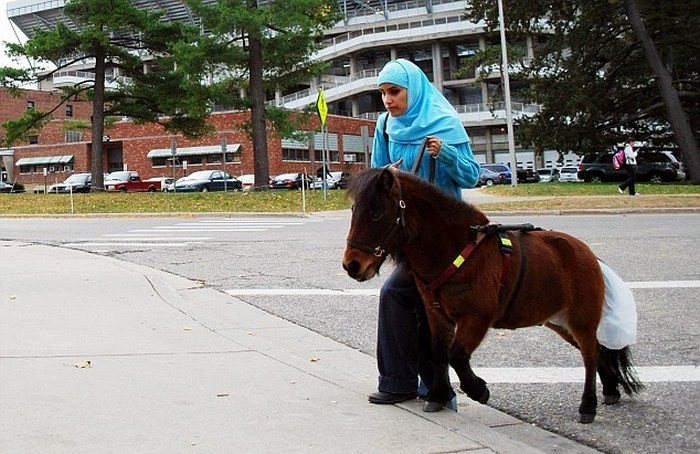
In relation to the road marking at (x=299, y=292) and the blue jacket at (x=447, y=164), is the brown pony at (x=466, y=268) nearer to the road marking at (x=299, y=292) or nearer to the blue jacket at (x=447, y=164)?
the blue jacket at (x=447, y=164)

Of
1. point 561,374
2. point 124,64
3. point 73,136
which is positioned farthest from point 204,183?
point 561,374

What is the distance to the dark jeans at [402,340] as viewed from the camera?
14.5ft

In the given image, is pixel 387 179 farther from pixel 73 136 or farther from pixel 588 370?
pixel 73 136

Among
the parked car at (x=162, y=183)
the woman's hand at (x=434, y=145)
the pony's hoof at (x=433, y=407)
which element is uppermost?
the parked car at (x=162, y=183)

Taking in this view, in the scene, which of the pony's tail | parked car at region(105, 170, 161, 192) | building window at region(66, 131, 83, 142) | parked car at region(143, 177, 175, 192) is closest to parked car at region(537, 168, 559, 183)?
parked car at region(143, 177, 175, 192)

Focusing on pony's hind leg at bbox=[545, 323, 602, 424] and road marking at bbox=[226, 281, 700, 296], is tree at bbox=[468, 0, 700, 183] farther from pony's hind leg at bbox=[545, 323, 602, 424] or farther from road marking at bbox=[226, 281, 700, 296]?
pony's hind leg at bbox=[545, 323, 602, 424]

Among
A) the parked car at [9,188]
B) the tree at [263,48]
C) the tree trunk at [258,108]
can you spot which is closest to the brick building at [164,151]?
the parked car at [9,188]

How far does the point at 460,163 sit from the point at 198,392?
6.90 ft

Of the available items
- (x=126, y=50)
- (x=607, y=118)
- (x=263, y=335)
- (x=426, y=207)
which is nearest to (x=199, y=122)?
(x=126, y=50)

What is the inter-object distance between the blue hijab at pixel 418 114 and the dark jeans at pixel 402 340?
803 millimetres

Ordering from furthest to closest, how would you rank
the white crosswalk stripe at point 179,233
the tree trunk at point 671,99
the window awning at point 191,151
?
the window awning at point 191,151 → the tree trunk at point 671,99 → the white crosswalk stripe at point 179,233

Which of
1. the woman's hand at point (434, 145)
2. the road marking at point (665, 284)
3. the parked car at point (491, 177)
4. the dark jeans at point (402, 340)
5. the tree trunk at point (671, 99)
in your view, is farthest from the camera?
the parked car at point (491, 177)

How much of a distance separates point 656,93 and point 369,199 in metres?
41.1

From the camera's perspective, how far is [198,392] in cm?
470
